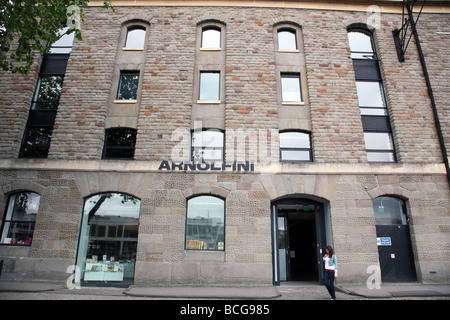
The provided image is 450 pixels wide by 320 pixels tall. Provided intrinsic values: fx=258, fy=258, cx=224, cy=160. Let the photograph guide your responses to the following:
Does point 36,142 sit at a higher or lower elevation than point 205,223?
higher

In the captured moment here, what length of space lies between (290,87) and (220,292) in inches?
369

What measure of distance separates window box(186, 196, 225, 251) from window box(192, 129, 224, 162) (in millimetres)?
1730

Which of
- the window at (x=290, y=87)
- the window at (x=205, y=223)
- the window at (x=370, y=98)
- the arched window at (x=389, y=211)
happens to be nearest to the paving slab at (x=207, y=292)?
the window at (x=205, y=223)

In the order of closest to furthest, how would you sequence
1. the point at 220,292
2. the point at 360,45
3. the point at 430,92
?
the point at 220,292 → the point at 430,92 → the point at 360,45

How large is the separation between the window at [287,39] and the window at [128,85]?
24.3ft

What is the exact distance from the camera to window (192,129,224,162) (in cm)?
1119

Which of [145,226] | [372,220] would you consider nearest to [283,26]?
[372,220]

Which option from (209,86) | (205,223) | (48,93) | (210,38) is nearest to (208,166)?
(205,223)

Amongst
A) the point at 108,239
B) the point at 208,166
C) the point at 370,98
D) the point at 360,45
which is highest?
the point at 360,45

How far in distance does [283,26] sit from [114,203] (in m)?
11.9

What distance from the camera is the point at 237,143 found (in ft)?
36.4

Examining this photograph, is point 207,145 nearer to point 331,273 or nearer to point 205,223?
point 205,223

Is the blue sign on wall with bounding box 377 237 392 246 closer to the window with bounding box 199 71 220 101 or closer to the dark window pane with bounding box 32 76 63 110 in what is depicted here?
the window with bounding box 199 71 220 101

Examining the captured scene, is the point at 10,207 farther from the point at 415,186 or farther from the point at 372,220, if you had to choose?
the point at 415,186
